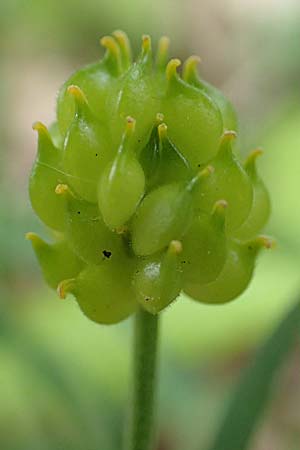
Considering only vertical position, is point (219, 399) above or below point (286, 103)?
below

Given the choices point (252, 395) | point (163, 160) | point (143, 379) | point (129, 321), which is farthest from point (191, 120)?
point (129, 321)

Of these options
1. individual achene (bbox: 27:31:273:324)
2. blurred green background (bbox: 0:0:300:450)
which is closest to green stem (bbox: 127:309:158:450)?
individual achene (bbox: 27:31:273:324)

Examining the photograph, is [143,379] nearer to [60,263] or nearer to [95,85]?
[60,263]

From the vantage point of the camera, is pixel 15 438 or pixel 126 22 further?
pixel 126 22

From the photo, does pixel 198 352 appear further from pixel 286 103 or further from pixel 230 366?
pixel 286 103

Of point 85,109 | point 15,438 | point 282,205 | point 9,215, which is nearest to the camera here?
point 85,109

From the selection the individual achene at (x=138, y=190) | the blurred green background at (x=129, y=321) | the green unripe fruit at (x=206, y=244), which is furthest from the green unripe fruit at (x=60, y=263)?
the blurred green background at (x=129, y=321)

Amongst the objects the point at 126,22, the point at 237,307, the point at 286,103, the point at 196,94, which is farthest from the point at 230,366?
the point at 196,94

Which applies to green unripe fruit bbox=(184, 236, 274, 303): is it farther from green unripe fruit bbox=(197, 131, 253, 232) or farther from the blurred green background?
the blurred green background

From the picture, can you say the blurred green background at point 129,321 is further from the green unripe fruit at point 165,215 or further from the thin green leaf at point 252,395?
the green unripe fruit at point 165,215
